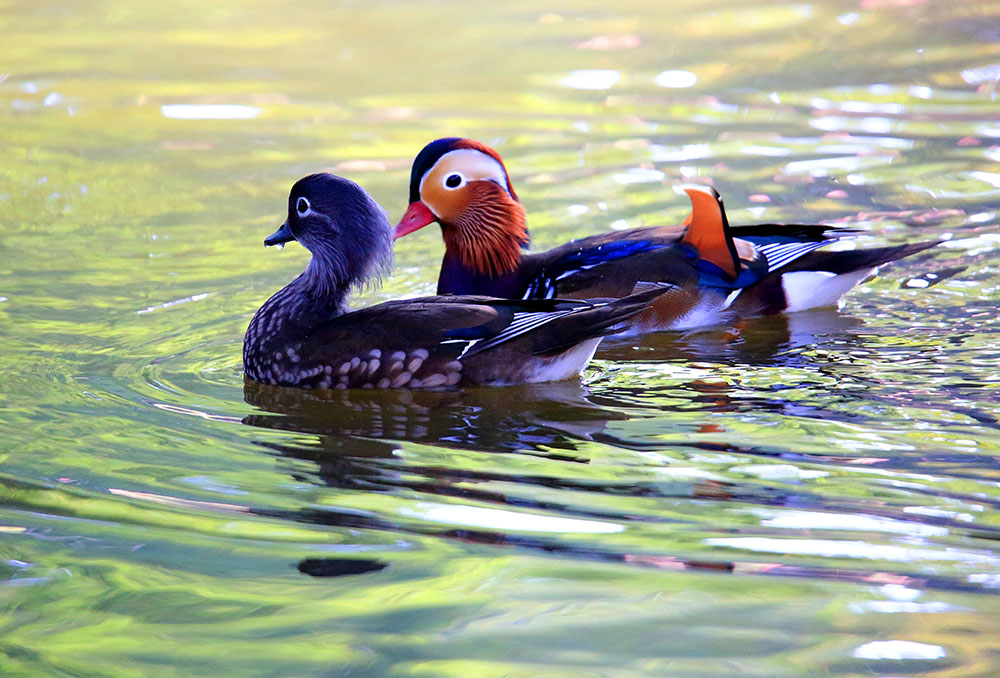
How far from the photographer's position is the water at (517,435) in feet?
10.3

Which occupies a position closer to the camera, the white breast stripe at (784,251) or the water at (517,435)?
the water at (517,435)

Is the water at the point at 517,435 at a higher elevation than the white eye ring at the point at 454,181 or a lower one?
lower

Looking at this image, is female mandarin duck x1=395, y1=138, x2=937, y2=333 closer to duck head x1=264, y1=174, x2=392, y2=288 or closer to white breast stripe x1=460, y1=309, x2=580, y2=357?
duck head x1=264, y1=174, x2=392, y2=288

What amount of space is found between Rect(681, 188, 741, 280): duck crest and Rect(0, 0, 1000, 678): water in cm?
35

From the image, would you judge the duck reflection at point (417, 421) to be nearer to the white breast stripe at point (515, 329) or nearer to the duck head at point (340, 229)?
the white breast stripe at point (515, 329)

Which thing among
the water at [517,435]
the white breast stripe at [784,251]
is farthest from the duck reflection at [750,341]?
the white breast stripe at [784,251]

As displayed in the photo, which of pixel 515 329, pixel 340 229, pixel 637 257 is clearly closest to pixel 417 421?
pixel 515 329

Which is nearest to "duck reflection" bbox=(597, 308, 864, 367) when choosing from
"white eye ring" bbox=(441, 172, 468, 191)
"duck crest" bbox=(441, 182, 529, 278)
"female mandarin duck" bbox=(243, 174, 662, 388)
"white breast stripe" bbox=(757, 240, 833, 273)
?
"white breast stripe" bbox=(757, 240, 833, 273)

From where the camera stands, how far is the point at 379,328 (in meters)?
5.09

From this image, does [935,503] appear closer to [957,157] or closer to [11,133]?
[957,157]

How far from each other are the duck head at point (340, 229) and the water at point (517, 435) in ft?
1.86

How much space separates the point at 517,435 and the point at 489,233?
180 centimetres

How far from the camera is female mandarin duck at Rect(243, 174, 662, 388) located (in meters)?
5.05

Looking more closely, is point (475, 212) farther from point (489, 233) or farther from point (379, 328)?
point (379, 328)
